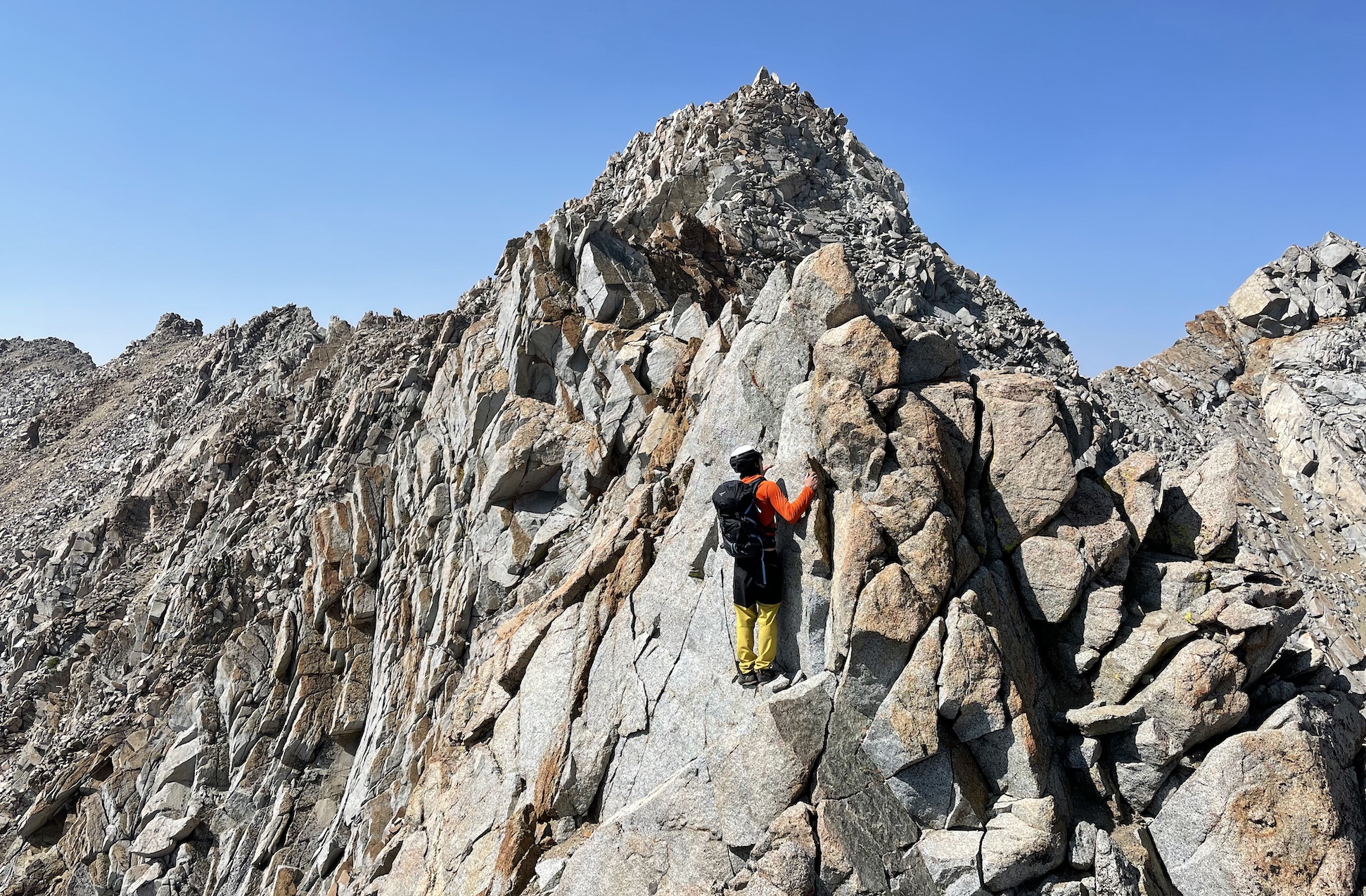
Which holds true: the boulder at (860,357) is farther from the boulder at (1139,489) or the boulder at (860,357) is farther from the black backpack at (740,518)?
the boulder at (1139,489)

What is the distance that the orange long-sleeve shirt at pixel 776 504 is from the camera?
37.4 ft

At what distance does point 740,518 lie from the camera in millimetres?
11422

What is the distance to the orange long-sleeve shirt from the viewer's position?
11.4 meters

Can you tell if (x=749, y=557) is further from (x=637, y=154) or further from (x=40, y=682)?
(x=637, y=154)

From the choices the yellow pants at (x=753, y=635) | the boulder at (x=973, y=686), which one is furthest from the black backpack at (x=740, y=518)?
the boulder at (x=973, y=686)

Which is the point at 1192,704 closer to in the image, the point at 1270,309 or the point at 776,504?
the point at 776,504

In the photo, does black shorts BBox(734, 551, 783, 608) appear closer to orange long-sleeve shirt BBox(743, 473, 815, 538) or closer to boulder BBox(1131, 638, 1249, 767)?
orange long-sleeve shirt BBox(743, 473, 815, 538)

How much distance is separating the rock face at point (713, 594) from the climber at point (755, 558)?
0.34 metres

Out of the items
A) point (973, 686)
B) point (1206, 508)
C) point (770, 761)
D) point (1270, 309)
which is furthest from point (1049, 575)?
point (1270, 309)

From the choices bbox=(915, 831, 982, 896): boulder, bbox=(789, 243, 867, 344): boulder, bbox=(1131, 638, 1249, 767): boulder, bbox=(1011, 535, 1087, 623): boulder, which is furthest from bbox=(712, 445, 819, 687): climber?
bbox=(1131, 638, 1249, 767): boulder

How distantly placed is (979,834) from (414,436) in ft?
82.5

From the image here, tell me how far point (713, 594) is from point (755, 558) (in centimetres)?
153

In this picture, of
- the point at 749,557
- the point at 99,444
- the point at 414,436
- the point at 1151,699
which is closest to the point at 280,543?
the point at 414,436

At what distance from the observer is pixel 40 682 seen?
29734 mm
